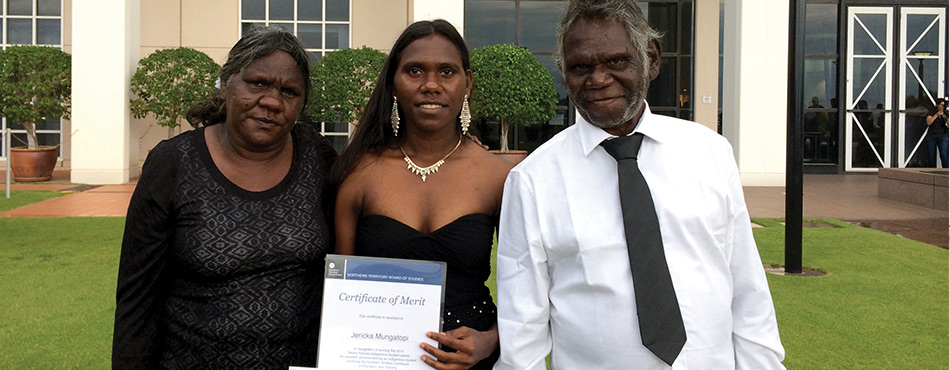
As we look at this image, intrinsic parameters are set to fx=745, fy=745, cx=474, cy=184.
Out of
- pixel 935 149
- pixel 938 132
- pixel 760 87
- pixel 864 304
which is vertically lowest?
pixel 864 304

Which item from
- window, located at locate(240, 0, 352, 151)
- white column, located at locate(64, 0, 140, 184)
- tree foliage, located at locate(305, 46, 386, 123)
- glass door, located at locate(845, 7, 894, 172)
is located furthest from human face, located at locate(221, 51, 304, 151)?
glass door, located at locate(845, 7, 894, 172)

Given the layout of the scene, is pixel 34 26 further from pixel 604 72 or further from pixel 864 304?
pixel 604 72

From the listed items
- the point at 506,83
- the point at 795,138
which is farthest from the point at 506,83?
the point at 795,138

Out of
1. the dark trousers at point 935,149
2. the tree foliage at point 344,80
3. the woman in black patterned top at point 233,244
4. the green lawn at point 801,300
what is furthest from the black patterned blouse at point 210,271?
the dark trousers at point 935,149

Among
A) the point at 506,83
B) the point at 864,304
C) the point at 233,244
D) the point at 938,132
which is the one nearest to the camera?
the point at 233,244

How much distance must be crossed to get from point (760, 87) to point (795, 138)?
27.2 feet

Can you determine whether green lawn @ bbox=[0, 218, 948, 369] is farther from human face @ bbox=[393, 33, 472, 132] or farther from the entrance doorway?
the entrance doorway

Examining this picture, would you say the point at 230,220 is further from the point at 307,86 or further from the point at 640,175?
the point at 640,175

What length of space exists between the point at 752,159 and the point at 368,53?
24.7 feet

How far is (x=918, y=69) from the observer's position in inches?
665

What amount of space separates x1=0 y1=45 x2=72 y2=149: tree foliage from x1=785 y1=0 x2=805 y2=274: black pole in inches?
508

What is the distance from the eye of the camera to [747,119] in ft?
46.3

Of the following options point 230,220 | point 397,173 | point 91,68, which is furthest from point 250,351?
point 91,68

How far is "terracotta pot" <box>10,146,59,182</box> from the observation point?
44.3 ft
